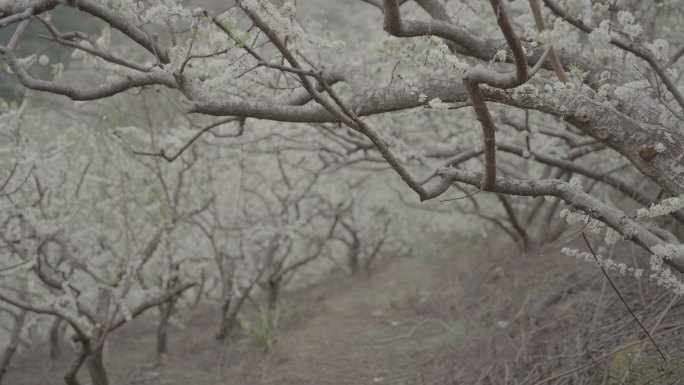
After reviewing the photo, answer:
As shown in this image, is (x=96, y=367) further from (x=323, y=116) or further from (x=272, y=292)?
(x=272, y=292)

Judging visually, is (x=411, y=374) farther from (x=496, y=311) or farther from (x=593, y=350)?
(x=593, y=350)

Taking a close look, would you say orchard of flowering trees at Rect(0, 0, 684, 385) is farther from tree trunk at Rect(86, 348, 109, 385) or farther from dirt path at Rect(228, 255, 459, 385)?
dirt path at Rect(228, 255, 459, 385)

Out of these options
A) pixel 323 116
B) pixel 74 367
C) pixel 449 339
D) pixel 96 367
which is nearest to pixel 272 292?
pixel 449 339

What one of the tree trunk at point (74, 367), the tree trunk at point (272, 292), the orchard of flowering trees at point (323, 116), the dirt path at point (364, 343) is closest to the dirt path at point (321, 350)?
the dirt path at point (364, 343)

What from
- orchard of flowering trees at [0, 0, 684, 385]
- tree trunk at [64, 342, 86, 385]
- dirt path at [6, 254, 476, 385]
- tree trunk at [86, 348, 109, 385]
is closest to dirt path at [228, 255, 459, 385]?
dirt path at [6, 254, 476, 385]

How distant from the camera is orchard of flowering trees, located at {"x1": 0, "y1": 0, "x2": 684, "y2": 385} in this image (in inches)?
97.9

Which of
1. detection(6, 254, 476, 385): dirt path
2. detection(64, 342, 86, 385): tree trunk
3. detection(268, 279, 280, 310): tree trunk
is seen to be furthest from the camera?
detection(268, 279, 280, 310): tree trunk

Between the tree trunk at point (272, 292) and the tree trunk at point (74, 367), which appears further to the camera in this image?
the tree trunk at point (272, 292)

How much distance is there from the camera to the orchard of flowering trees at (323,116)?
2486 millimetres

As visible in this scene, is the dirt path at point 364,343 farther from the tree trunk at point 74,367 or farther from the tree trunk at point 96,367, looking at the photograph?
the tree trunk at point 74,367

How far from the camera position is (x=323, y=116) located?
310cm

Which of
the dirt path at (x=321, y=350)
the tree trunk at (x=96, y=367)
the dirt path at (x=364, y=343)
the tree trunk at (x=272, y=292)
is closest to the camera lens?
the tree trunk at (x=96, y=367)

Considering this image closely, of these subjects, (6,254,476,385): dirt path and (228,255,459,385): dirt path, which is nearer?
(228,255,459,385): dirt path

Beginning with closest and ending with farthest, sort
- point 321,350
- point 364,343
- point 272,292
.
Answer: point 321,350, point 364,343, point 272,292
